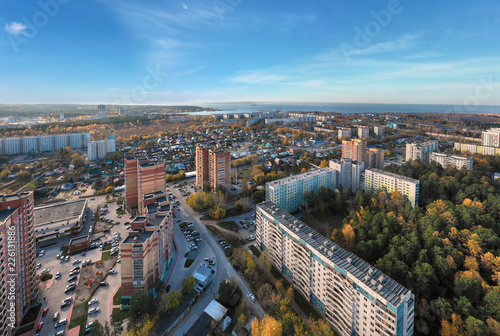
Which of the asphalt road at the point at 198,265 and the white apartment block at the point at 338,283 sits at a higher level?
the white apartment block at the point at 338,283

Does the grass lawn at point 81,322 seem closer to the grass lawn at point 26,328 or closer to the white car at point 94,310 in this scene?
the white car at point 94,310

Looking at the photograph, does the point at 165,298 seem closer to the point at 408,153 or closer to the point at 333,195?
the point at 333,195

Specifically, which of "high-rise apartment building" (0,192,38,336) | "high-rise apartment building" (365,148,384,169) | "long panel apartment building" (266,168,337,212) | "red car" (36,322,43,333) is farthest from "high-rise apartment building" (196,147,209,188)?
"high-rise apartment building" (365,148,384,169)

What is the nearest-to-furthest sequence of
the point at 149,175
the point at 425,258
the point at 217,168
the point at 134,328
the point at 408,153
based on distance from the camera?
1. the point at 134,328
2. the point at 425,258
3. the point at 149,175
4. the point at 217,168
5. the point at 408,153

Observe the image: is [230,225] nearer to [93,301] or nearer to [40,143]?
[93,301]

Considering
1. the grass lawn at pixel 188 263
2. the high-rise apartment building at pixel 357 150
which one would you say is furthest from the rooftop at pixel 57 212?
the high-rise apartment building at pixel 357 150

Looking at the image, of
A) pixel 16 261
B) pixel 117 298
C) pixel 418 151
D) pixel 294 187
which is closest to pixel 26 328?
pixel 16 261

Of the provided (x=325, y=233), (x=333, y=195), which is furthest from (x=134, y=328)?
(x=333, y=195)
